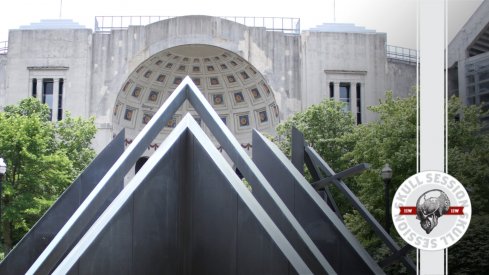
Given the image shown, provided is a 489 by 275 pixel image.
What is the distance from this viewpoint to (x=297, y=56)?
3828 cm

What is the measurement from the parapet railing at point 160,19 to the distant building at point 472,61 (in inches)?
766

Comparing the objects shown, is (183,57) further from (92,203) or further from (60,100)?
(92,203)

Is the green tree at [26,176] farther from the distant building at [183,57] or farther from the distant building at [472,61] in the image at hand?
the distant building at [472,61]

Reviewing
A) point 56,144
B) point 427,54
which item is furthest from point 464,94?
point 56,144

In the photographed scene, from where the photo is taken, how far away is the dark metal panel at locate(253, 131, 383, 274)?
14.3 metres

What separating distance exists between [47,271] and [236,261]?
304 cm

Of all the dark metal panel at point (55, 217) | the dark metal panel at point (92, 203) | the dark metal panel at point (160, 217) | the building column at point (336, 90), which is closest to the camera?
the dark metal panel at point (92, 203)

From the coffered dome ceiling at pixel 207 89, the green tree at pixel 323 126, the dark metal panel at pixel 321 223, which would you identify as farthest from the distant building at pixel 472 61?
the coffered dome ceiling at pixel 207 89

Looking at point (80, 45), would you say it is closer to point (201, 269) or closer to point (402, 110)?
point (402, 110)

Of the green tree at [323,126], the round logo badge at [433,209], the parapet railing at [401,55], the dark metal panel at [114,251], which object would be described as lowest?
the dark metal panel at [114,251]

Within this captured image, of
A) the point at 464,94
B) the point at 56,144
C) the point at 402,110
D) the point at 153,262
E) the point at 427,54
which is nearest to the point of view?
the point at 427,54

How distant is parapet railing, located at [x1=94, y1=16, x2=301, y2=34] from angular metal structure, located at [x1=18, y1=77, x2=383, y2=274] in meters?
25.6

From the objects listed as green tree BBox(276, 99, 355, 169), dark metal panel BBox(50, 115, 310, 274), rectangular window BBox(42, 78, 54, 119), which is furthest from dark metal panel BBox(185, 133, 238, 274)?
rectangular window BBox(42, 78, 54, 119)

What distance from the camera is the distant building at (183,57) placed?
1448 inches
